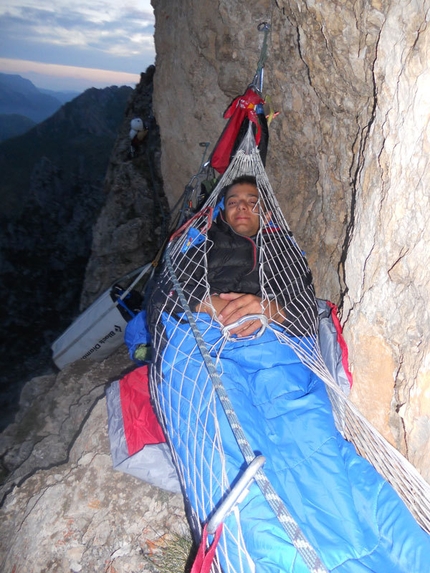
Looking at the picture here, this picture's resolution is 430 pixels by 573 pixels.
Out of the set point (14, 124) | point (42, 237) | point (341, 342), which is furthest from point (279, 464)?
point (14, 124)

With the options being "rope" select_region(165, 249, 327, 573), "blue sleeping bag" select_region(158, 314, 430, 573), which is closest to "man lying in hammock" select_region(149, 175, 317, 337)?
"blue sleeping bag" select_region(158, 314, 430, 573)

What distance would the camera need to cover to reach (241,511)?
97cm

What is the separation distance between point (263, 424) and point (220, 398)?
0.26m

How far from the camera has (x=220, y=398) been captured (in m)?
1.10

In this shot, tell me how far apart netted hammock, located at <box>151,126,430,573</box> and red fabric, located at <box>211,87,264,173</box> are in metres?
0.85

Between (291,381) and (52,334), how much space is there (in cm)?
1060

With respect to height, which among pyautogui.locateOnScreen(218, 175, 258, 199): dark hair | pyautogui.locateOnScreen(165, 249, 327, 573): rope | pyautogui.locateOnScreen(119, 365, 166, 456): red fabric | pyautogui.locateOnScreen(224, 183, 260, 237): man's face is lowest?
pyautogui.locateOnScreen(119, 365, 166, 456): red fabric

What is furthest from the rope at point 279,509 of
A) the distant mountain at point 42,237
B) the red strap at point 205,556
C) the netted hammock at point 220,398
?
the distant mountain at point 42,237

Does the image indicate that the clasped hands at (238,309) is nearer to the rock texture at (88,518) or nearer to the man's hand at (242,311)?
the man's hand at (242,311)

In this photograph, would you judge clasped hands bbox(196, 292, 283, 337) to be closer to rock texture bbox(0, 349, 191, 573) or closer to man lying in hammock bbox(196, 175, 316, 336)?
man lying in hammock bbox(196, 175, 316, 336)

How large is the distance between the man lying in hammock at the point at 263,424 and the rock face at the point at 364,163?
0.28m

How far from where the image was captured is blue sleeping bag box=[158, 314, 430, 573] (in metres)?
0.94

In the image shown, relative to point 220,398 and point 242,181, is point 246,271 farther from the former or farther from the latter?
point 220,398

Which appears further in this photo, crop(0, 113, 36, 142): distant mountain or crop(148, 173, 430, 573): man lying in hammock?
crop(0, 113, 36, 142): distant mountain
